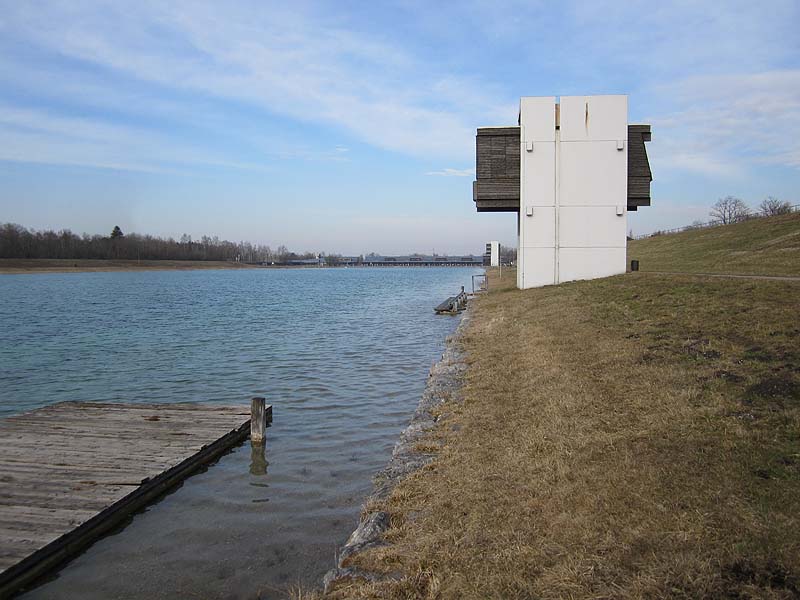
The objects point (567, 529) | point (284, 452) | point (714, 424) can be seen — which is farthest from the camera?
point (284, 452)

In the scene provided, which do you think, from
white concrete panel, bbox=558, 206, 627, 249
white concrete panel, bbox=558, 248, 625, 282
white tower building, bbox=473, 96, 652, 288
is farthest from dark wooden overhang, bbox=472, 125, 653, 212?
white concrete panel, bbox=558, 248, 625, 282

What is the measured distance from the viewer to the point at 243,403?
527 inches

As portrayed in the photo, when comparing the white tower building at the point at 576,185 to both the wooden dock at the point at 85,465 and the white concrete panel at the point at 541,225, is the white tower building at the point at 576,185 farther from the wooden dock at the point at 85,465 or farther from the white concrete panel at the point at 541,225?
the wooden dock at the point at 85,465

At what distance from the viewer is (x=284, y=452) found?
385 inches

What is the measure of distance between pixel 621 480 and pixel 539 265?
74.9ft


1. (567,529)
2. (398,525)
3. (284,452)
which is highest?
(567,529)

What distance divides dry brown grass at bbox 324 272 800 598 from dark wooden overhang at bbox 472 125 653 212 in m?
17.9

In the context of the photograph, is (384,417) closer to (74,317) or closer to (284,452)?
(284,452)

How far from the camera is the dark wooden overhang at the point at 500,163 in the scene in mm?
28094

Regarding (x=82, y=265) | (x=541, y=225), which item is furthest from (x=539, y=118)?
(x=82, y=265)

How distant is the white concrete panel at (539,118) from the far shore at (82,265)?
11502cm

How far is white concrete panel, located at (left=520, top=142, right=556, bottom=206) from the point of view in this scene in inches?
1059

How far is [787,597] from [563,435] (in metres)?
3.48

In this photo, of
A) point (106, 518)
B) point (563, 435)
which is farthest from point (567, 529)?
point (106, 518)
